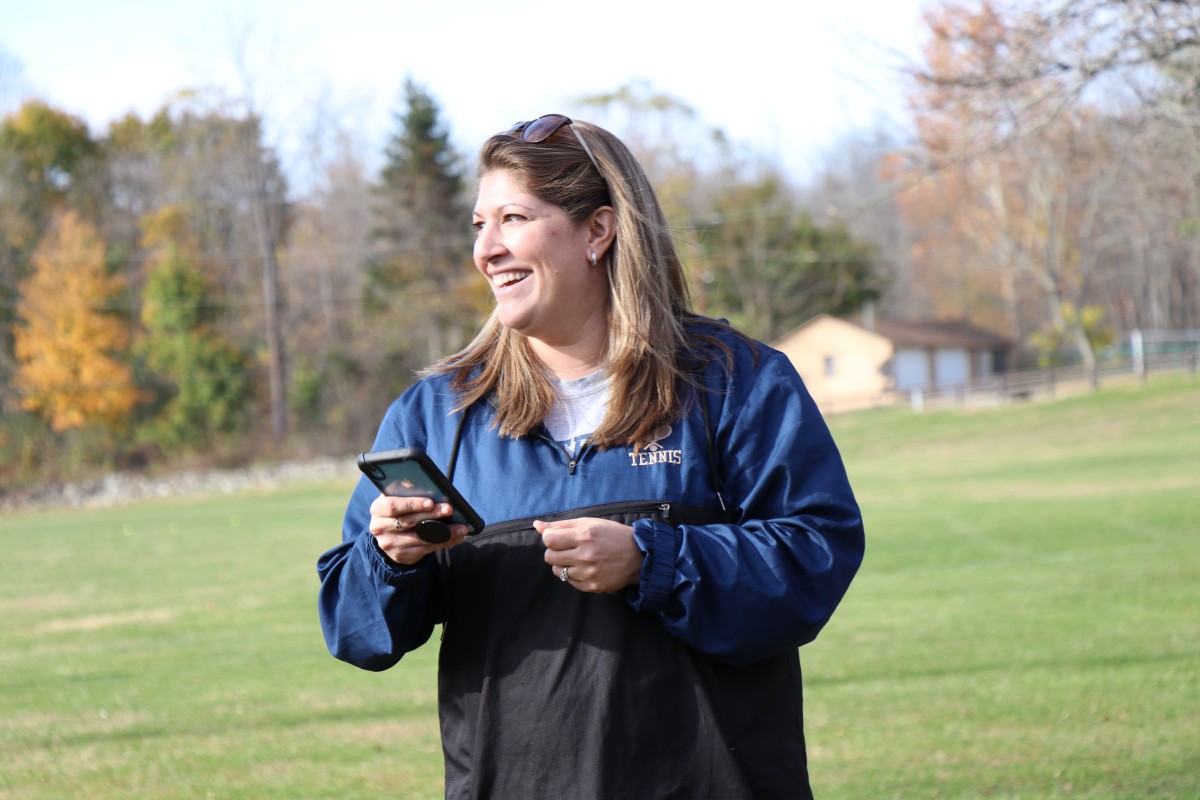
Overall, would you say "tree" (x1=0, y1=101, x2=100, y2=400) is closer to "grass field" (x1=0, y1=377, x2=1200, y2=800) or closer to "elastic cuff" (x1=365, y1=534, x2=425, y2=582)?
"grass field" (x1=0, y1=377, x2=1200, y2=800)

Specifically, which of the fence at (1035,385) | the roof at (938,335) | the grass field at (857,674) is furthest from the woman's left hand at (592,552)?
the roof at (938,335)

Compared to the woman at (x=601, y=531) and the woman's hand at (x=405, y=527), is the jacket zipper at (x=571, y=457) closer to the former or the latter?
the woman at (x=601, y=531)

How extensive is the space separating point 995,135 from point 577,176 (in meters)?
7.55

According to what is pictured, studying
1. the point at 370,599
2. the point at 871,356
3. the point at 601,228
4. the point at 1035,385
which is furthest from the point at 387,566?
the point at 871,356

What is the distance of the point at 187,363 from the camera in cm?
5528

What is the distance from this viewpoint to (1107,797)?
Answer: 5.62 m

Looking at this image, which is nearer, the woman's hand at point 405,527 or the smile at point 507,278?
the woman's hand at point 405,527

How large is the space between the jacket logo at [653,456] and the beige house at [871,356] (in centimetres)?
5694

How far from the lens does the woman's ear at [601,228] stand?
275 centimetres

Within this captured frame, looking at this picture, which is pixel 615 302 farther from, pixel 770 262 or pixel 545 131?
pixel 770 262

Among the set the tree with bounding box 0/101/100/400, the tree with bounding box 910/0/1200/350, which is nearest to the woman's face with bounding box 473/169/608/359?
the tree with bounding box 910/0/1200/350

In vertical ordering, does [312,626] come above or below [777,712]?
below

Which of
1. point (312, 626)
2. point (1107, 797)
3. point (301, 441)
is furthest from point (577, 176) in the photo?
point (301, 441)

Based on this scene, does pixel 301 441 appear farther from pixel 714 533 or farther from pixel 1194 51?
pixel 714 533
